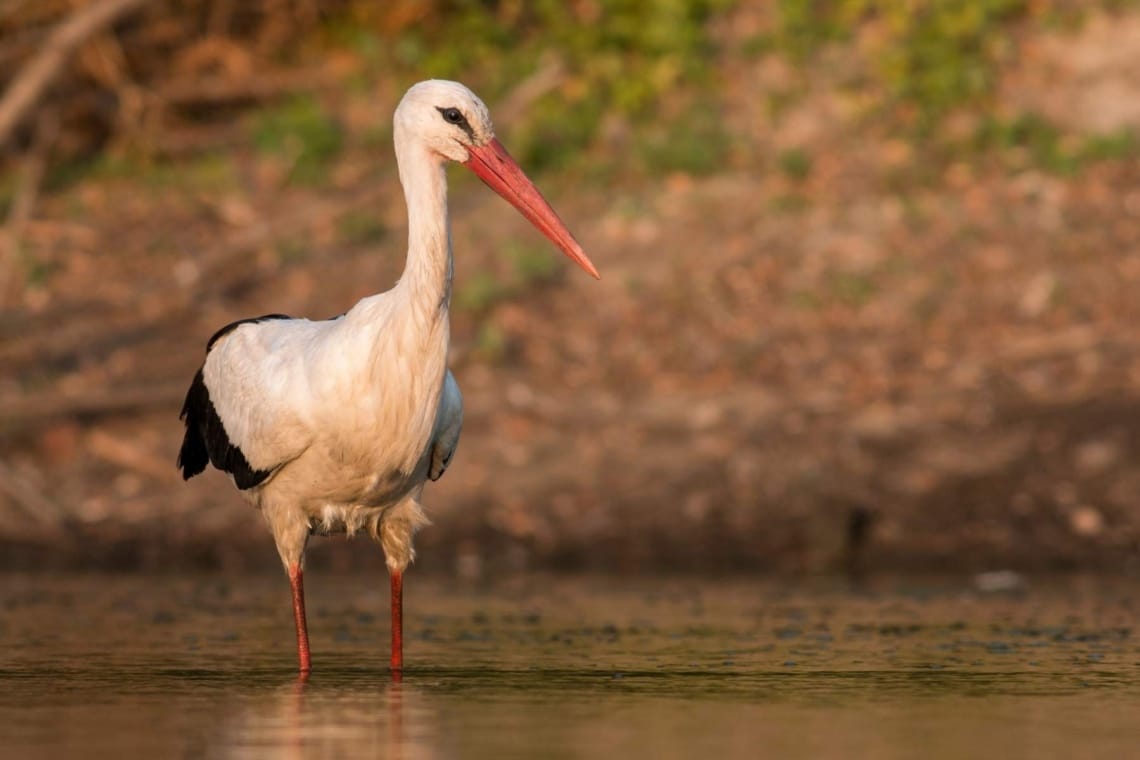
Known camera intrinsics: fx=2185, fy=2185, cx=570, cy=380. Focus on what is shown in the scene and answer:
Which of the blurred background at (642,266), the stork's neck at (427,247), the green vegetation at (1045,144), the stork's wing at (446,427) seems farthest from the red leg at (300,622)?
the green vegetation at (1045,144)

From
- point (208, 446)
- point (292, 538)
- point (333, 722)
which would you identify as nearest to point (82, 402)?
point (208, 446)

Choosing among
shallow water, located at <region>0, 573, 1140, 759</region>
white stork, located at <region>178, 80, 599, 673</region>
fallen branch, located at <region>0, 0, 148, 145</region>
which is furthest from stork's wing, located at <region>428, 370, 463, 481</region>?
fallen branch, located at <region>0, 0, 148, 145</region>

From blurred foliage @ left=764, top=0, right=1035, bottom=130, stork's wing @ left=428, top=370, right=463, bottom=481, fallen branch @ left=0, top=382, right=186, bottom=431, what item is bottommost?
stork's wing @ left=428, top=370, right=463, bottom=481

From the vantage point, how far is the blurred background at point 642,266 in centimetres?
1135

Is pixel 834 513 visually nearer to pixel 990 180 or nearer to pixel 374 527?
pixel 374 527

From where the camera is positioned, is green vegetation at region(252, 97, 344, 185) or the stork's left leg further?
green vegetation at region(252, 97, 344, 185)

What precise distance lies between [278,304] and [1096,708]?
8.44 meters

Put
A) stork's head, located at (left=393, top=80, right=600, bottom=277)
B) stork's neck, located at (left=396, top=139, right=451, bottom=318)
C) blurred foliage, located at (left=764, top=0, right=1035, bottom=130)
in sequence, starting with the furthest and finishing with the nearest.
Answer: blurred foliage, located at (left=764, top=0, right=1035, bottom=130) → stork's head, located at (left=393, top=80, right=600, bottom=277) → stork's neck, located at (left=396, top=139, right=451, bottom=318)

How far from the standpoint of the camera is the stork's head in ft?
24.3

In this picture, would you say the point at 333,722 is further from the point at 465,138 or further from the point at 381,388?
the point at 465,138

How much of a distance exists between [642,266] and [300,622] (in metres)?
6.61

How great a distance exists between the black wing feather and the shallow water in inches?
26.0

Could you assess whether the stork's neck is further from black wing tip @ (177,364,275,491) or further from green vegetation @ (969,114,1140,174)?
green vegetation @ (969,114,1140,174)

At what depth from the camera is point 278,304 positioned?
45.9 ft
